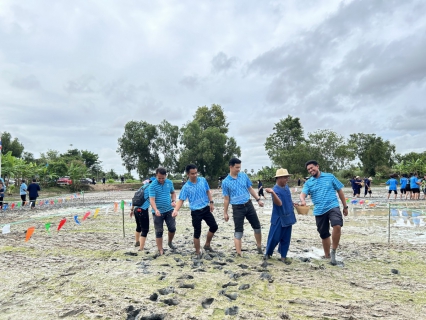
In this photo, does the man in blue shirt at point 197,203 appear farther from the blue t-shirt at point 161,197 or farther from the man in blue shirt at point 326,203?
the man in blue shirt at point 326,203

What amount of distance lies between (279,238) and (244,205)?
0.89 meters

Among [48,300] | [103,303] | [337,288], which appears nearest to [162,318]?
[103,303]

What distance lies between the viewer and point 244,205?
6.29 m

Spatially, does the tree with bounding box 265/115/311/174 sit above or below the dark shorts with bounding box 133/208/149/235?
above

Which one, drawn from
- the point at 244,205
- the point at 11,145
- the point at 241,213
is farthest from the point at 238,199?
the point at 11,145

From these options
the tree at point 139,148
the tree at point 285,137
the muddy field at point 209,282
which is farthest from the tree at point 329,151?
the muddy field at point 209,282

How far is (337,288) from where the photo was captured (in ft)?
14.9

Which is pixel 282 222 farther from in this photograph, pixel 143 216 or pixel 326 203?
pixel 143 216

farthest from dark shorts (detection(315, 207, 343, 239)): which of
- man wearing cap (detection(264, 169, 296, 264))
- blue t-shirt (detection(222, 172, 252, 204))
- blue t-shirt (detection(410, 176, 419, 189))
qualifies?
blue t-shirt (detection(410, 176, 419, 189))

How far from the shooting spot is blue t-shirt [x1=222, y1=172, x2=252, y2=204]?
6.29 m

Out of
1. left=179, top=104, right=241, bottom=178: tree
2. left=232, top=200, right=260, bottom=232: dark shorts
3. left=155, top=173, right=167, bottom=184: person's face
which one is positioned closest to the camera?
left=232, top=200, right=260, bottom=232: dark shorts

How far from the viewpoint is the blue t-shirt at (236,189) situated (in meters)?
6.29

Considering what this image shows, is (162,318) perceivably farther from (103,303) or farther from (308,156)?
(308,156)

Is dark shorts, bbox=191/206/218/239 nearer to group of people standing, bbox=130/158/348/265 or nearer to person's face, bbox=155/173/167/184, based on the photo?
group of people standing, bbox=130/158/348/265
